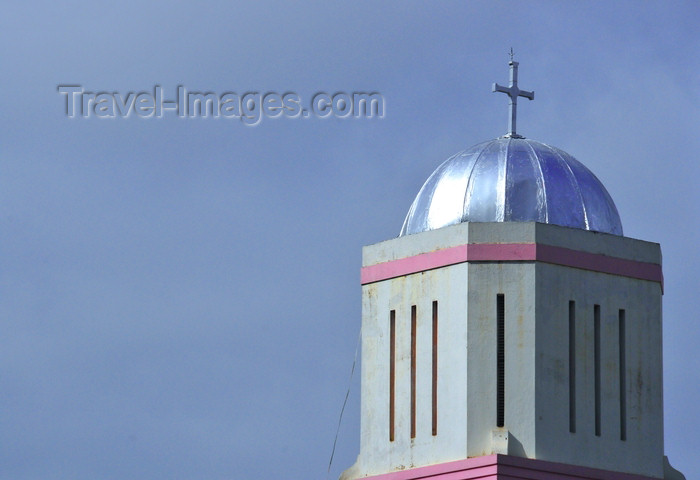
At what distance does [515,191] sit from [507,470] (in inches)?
191

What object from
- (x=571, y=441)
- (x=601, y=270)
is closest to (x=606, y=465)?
(x=571, y=441)

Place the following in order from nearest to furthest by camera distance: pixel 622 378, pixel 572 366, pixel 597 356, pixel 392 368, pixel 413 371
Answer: pixel 572 366, pixel 597 356, pixel 622 378, pixel 413 371, pixel 392 368

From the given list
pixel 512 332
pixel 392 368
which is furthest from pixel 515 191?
pixel 392 368

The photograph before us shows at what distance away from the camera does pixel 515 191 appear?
3975 centimetres

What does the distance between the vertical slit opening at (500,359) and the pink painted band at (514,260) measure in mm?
727

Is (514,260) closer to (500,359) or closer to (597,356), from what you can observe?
(500,359)

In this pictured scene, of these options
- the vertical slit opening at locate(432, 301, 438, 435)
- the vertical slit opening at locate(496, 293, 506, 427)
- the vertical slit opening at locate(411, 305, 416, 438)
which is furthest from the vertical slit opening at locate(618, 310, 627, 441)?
the vertical slit opening at locate(411, 305, 416, 438)

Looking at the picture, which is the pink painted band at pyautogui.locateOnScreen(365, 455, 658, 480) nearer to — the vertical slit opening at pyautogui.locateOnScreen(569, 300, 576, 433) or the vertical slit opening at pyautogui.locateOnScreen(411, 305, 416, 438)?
the vertical slit opening at pyautogui.locateOnScreen(569, 300, 576, 433)

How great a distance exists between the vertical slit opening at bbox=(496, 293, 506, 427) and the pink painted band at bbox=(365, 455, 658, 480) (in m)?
0.84

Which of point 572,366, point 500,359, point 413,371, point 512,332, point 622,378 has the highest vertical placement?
point 512,332

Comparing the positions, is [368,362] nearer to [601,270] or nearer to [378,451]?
[378,451]

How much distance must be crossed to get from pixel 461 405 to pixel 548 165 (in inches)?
176

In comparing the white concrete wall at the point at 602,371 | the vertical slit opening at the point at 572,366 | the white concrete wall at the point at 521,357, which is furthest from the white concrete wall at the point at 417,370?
the vertical slit opening at the point at 572,366

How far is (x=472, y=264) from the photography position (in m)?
39.0
